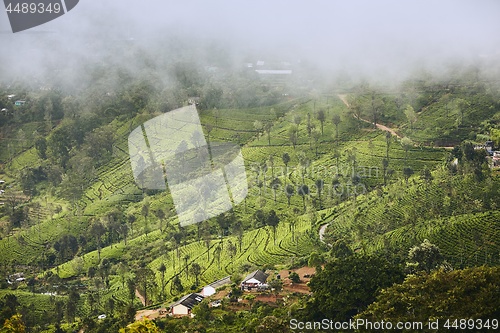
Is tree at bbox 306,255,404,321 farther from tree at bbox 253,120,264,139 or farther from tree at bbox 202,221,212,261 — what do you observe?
tree at bbox 253,120,264,139

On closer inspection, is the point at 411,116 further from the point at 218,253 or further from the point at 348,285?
the point at 348,285

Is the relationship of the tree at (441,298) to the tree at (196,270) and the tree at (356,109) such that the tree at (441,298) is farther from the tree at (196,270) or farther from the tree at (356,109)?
the tree at (356,109)

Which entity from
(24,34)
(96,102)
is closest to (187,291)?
(96,102)

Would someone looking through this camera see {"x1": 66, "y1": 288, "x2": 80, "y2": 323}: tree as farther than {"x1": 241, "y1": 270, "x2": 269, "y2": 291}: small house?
Yes
